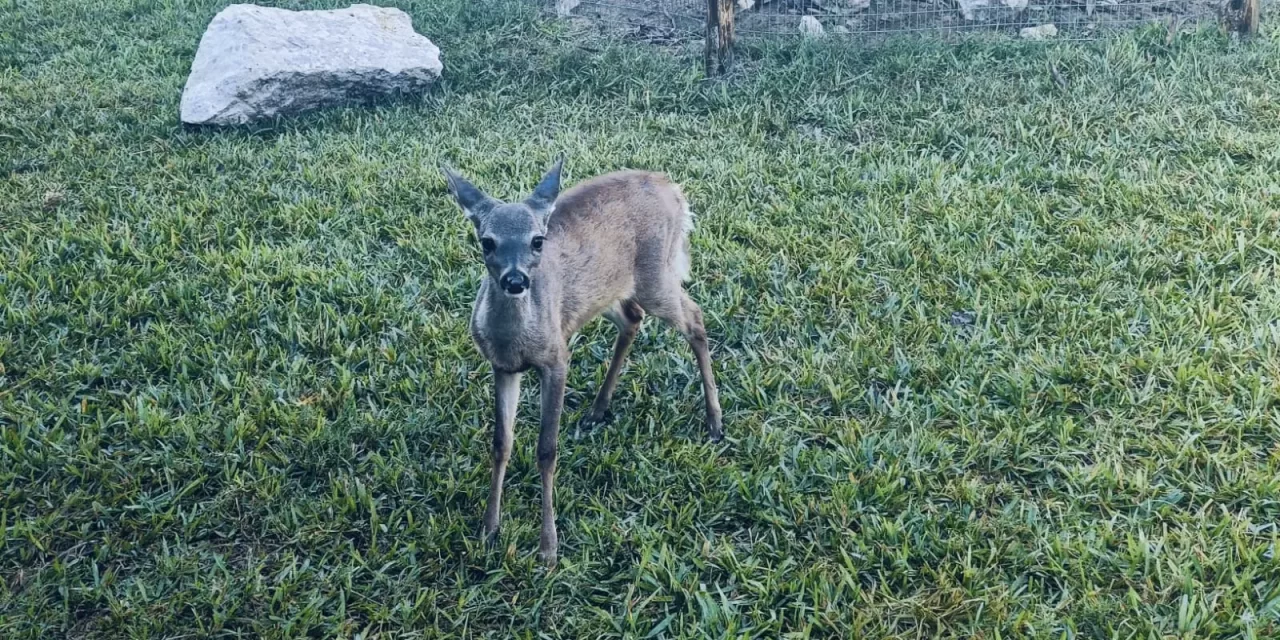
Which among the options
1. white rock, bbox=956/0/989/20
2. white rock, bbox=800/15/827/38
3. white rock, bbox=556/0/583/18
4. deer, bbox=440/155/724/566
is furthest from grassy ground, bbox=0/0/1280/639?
white rock, bbox=556/0/583/18

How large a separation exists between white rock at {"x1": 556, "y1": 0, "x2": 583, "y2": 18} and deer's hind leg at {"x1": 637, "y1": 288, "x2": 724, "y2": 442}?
5.13 metres

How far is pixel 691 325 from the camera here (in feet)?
13.7

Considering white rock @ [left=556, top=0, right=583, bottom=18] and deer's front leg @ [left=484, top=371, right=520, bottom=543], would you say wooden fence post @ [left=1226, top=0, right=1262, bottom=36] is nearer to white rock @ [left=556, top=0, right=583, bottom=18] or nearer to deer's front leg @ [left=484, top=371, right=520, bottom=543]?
white rock @ [left=556, top=0, right=583, bottom=18]

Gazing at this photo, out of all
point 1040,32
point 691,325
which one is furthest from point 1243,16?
point 691,325

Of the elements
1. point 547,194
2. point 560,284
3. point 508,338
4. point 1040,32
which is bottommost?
point 508,338

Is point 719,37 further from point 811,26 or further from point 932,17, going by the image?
point 932,17

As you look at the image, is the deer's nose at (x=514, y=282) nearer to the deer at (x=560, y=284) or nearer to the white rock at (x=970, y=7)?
the deer at (x=560, y=284)

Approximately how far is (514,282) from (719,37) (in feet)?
16.3

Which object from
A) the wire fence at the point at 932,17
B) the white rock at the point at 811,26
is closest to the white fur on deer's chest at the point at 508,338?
the wire fence at the point at 932,17

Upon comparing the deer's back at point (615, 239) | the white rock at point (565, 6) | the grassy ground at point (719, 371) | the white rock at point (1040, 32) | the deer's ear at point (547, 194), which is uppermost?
the white rock at point (565, 6)

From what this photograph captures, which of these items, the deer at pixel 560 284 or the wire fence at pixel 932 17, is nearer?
the deer at pixel 560 284

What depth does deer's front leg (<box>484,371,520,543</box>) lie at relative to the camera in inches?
141

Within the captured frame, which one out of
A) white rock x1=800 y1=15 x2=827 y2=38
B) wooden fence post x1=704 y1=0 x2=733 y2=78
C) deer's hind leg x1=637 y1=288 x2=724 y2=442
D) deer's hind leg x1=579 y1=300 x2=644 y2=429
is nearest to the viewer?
deer's hind leg x1=637 y1=288 x2=724 y2=442

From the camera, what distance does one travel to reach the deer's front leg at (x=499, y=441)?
357cm
